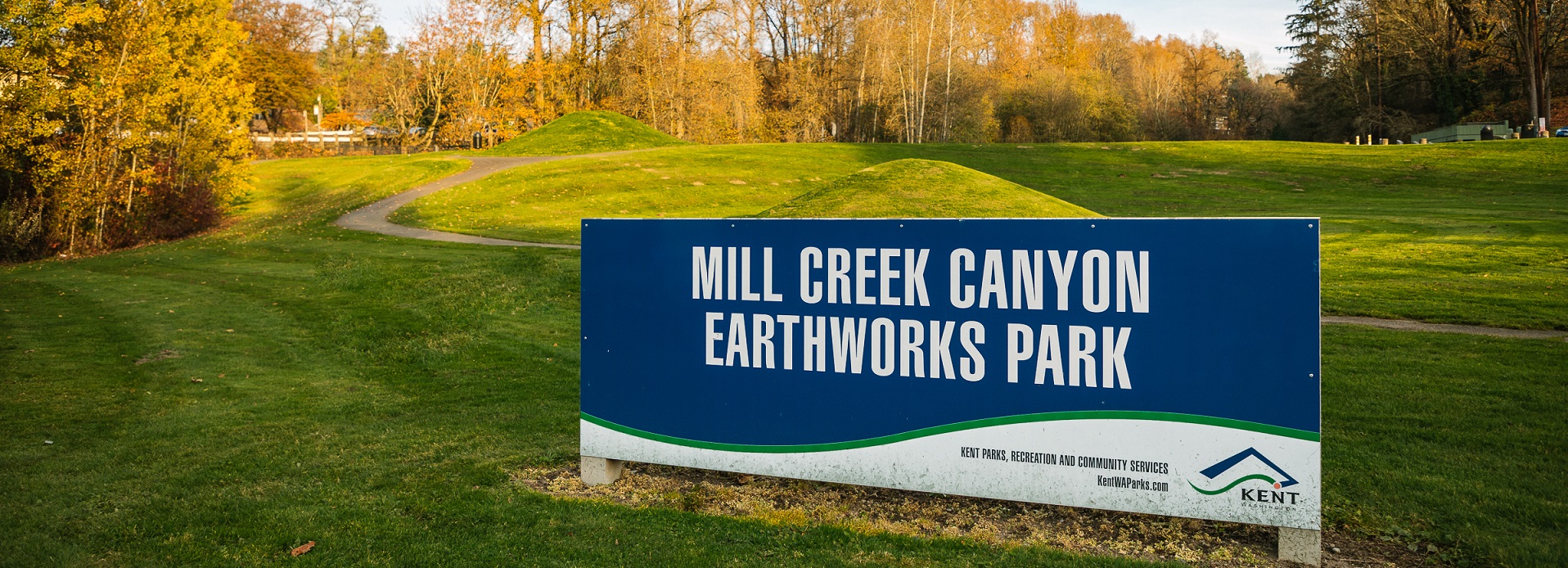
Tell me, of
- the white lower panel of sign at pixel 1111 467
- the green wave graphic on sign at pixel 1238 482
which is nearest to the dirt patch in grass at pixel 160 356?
the white lower panel of sign at pixel 1111 467

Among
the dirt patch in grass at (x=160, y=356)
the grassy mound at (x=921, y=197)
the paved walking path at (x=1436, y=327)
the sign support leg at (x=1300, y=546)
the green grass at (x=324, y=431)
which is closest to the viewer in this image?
the sign support leg at (x=1300, y=546)

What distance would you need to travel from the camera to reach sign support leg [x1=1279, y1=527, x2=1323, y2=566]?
4824 mm

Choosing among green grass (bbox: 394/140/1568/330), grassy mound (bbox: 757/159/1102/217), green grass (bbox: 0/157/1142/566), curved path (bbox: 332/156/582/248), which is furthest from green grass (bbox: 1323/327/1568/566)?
curved path (bbox: 332/156/582/248)

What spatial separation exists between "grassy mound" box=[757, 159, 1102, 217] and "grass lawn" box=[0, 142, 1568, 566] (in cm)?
511

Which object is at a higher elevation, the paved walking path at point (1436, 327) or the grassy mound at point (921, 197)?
the grassy mound at point (921, 197)

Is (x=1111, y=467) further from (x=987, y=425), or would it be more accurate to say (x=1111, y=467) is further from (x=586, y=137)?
(x=586, y=137)

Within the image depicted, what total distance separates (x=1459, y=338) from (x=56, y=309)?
20.6m

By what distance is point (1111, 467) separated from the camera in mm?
5148

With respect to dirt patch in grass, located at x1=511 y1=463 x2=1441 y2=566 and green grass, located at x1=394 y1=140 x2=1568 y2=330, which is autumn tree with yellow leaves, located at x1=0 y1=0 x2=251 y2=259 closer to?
green grass, located at x1=394 y1=140 x2=1568 y2=330

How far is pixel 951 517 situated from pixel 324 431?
17.8ft

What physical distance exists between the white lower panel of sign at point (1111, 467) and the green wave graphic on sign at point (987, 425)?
0.09 feet

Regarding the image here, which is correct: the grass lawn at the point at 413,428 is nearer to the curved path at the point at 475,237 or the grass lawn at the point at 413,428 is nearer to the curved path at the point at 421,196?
the curved path at the point at 475,237

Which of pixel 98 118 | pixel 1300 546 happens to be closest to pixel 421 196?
pixel 98 118

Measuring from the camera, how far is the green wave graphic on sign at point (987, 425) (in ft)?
16.1
